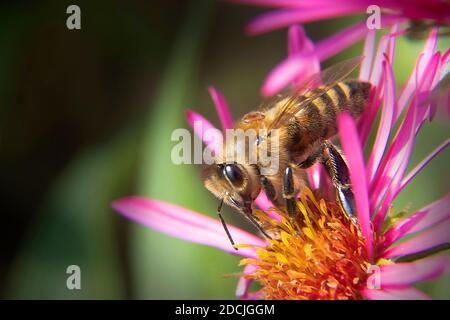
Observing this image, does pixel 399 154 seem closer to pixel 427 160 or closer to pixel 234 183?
pixel 427 160

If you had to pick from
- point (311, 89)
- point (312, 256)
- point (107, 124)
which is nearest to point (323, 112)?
point (311, 89)

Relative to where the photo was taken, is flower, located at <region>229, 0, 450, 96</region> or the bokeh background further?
the bokeh background

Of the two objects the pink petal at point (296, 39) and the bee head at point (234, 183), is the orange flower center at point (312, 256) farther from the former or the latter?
the pink petal at point (296, 39)

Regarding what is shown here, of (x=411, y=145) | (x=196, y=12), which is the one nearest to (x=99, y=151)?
(x=196, y=12)

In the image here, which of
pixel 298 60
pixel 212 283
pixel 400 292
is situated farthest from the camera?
pixel 212 283

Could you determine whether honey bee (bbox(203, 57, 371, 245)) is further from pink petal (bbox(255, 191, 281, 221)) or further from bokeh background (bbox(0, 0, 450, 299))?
bokeh background (bbox(0, 0, 450, 299))

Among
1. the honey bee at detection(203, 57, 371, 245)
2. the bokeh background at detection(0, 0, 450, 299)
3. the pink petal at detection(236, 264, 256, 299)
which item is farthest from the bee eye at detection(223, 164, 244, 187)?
the bokeh background at detection(0, 0, 450, 299)
